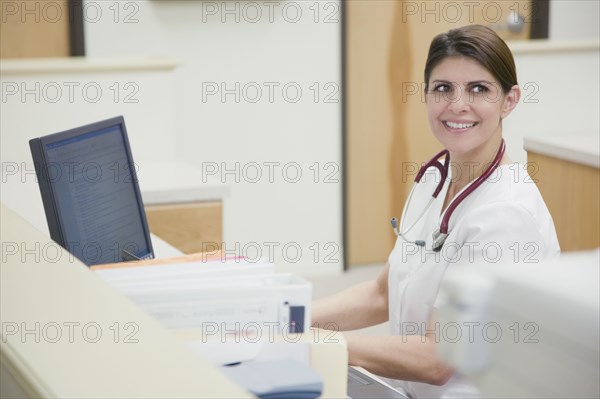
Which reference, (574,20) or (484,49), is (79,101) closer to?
(484,49)

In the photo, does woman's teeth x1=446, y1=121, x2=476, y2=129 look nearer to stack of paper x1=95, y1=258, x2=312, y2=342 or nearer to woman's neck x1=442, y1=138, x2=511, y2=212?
woman's neck x1=442, y1=138, x2=511, y2=212

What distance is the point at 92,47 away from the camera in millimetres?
3891

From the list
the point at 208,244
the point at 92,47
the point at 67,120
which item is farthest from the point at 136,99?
the point at 92,47

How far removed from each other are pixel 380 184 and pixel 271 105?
25.8 inches

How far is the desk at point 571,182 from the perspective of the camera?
3.00 metres

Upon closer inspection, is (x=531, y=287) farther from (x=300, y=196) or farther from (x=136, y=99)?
(x=300, y=196)

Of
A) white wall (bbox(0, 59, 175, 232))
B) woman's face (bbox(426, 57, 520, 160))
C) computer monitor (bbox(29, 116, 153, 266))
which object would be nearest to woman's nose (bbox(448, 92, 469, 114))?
woman's face (bbox(426, 57, 520, 160))

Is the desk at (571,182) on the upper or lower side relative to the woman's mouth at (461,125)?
lower

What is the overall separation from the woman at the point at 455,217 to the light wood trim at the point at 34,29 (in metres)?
2.33

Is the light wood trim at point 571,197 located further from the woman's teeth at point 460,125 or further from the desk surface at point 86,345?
the desk surface at point 86,345

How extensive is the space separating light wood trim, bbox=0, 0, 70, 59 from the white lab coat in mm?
2433

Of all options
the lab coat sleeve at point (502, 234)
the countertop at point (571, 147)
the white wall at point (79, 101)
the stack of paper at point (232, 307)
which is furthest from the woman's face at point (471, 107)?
the white wall at point (79, 101)

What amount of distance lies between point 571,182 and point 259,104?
154 cm

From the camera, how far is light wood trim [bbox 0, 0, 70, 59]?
3805 mm
